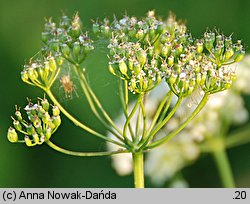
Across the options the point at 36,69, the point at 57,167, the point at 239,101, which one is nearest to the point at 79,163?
the point at 57,167

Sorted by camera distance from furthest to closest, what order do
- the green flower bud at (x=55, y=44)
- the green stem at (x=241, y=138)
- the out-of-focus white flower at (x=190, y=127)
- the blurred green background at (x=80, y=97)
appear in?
the blurred green background at (x=80, y=97) → the green stem at (x=241, y=138) → the out-of-focus white flower at (x=190, y=127) → the green flower bud at (x=55, y=44)

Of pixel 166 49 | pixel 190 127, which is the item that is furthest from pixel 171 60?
pixel 190 127

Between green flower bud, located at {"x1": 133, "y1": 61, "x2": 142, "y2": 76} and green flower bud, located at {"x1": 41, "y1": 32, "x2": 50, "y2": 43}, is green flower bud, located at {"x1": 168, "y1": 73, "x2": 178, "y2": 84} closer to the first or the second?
green flower bud, located at {"x1": 133, "y1": 61, "x2": 142, "y2": 76}

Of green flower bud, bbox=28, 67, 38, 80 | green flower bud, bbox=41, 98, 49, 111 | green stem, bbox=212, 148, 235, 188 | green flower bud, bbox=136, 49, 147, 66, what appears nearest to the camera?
green flower bud, bbox=136, 49, 147, 66

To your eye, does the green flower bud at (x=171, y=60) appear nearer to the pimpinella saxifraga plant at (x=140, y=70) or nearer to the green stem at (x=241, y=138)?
the pimpinella saxifraga plant at (x=140, y=70)

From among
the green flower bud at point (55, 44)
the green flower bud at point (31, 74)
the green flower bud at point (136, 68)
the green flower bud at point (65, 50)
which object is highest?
the green flower bud at point (55, 44)

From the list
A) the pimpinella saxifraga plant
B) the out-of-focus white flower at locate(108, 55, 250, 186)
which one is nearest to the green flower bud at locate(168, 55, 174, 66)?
the pimpinella saxifraga plant

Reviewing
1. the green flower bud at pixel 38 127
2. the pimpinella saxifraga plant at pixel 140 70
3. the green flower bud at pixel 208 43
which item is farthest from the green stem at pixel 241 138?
the green flower bud at pixel 38 127
